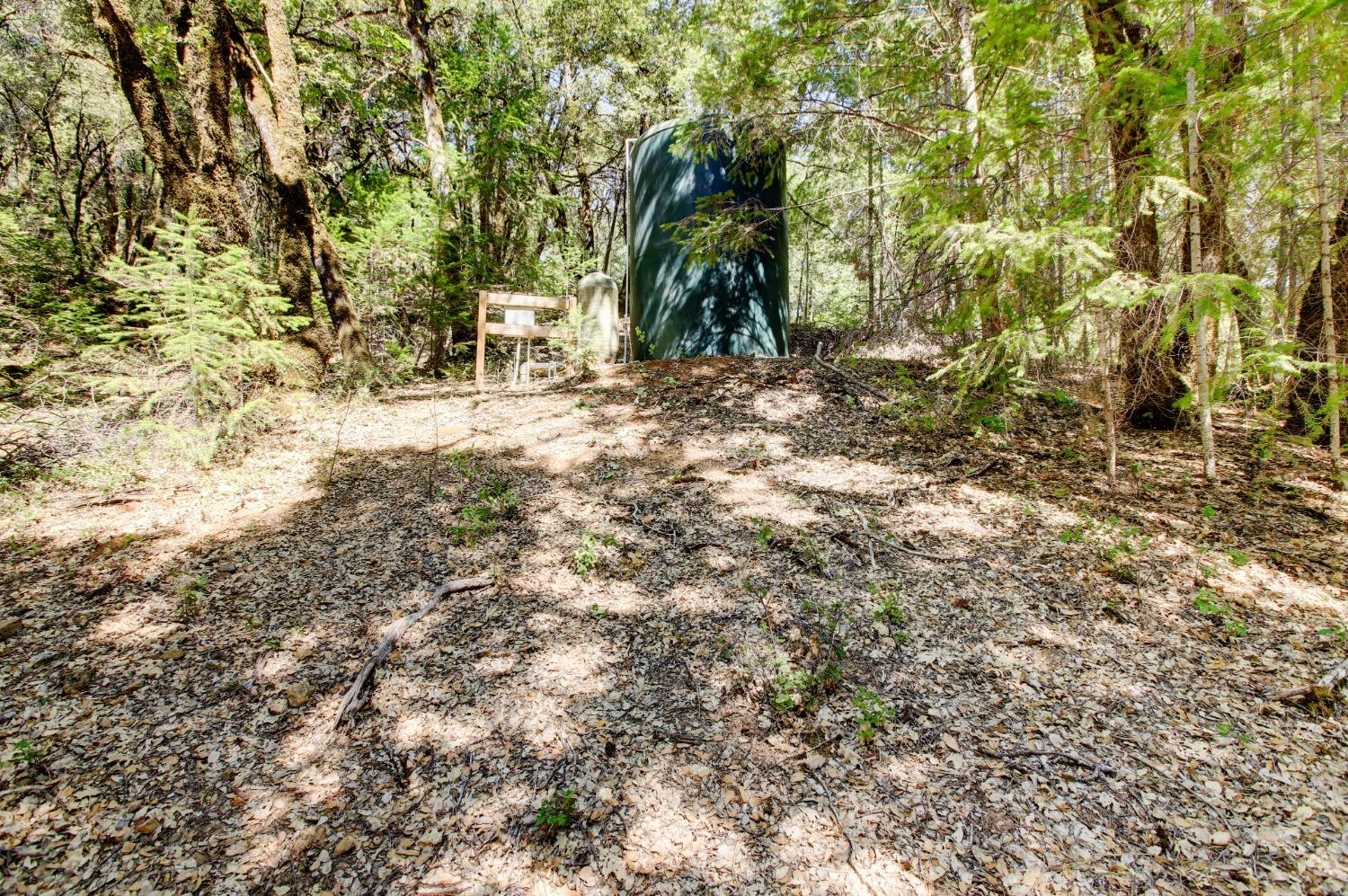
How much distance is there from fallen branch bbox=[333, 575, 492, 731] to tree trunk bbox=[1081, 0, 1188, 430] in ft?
13.8

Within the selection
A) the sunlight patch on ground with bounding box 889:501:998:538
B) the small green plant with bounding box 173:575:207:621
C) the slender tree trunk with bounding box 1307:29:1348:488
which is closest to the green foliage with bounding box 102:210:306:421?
the small green plant with bounding box 173:575:207:621

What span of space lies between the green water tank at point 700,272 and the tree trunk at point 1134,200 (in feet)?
11.3

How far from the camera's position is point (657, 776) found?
2.32 metres

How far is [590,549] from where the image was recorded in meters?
3.71

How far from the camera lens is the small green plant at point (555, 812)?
6.90ft

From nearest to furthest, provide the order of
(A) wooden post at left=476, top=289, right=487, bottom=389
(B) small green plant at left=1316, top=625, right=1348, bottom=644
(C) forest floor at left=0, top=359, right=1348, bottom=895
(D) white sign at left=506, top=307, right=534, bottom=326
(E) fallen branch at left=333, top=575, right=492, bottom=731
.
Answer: (C) forest floor at left=0, top=359, right=1348, bottom=895
(E) fallen branch at left=333, top=575, right=492, bottom=731
(B) small green plant at left=1316, top=625, right=1348, bottom=644
(A) wooden post at left=476, top=289, right=487, bottom=389
(D) white sign at left=506, top=307, right=534, bottom=326

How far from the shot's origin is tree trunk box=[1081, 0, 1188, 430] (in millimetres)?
3473

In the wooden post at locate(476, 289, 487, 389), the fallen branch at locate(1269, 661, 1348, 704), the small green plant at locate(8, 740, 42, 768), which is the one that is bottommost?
the small green plant at locate(8, 740, 42, 768)

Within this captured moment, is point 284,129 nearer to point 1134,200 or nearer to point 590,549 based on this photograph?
point 590,549

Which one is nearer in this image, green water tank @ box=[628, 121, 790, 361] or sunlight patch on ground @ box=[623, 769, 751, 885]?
sunlight patch on ground @ box=[623, 769, 751, 885]

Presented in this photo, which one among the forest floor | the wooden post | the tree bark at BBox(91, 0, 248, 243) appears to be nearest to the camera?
the forest floor

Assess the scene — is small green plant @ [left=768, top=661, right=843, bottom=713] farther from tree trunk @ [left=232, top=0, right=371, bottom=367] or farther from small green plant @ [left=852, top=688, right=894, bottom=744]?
tree trunk @ [left=232, top=0, right=371, bottom=367]

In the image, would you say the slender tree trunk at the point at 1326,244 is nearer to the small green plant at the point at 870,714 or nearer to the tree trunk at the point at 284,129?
the small green plant at the point at 870,714

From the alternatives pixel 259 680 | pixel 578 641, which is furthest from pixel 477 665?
pixel 259 680
